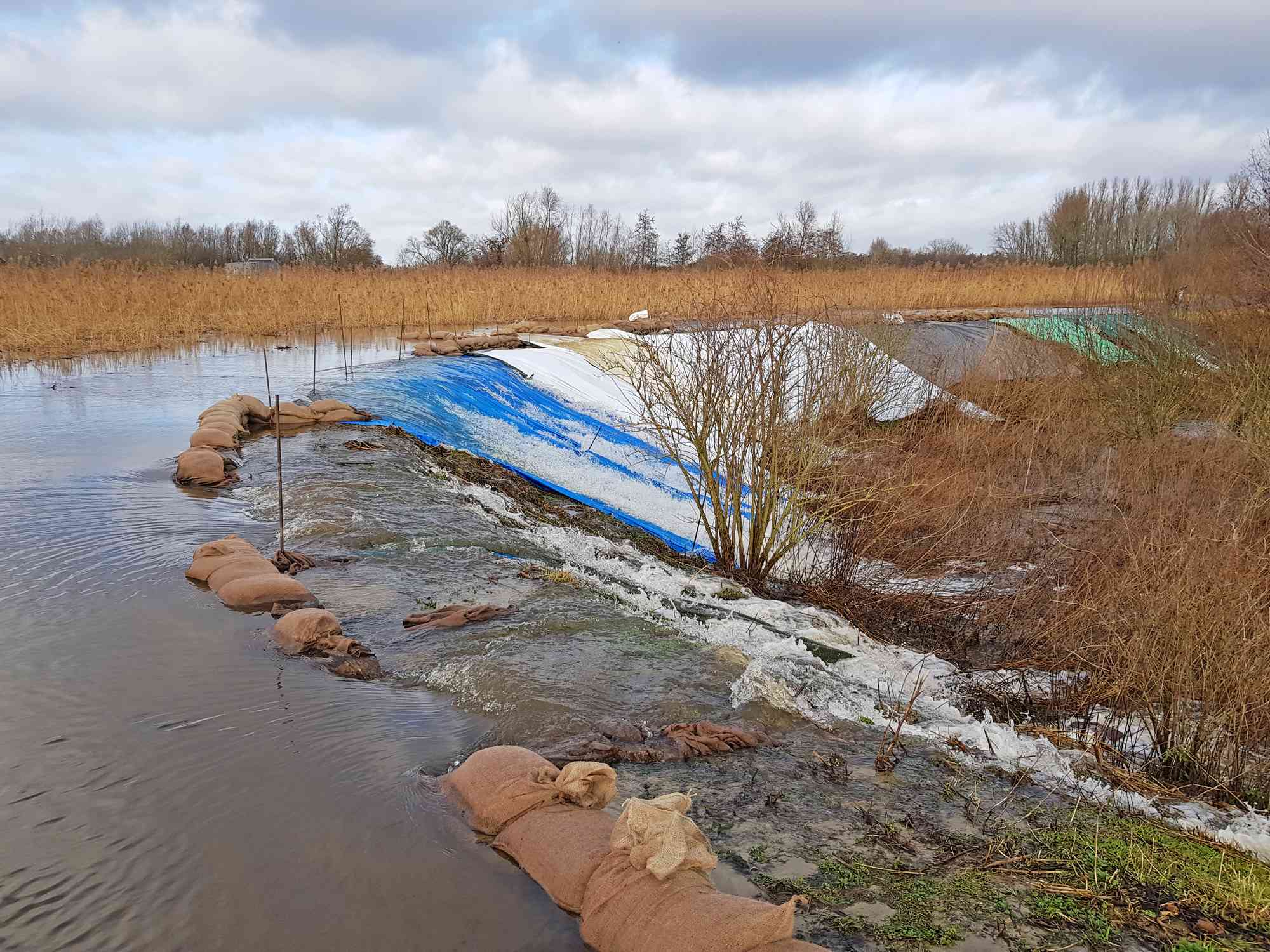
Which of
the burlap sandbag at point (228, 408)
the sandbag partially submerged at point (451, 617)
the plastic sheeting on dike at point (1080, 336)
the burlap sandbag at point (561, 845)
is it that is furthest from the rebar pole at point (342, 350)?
the plastic sheeting on dike at point (1080, 336)

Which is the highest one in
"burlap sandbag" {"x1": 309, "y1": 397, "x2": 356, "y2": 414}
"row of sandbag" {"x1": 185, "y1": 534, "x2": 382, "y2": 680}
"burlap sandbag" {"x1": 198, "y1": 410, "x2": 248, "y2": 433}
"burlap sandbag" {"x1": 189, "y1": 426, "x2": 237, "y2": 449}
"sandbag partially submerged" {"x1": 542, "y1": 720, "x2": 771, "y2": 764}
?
"burlap sandbag" {"x1": 309, "y1": 397, "x2": 356, "y2": 414}

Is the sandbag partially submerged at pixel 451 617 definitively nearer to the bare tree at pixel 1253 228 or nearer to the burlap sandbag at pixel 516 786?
the burlap sandbag at pixel 516 786

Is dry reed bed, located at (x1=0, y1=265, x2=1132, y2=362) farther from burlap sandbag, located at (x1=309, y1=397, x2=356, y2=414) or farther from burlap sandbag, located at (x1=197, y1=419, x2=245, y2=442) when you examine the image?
burlap sandbag, located at (x1=197, y1=419, x2=245, y2=442)

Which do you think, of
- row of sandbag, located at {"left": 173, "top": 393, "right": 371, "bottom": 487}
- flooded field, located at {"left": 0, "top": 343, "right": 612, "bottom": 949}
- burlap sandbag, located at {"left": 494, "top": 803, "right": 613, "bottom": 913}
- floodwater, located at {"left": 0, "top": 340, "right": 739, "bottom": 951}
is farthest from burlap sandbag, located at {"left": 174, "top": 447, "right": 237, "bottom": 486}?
burlap sandbag, located at {"left": 494, "top": 803, "right": 613, "bottom": 913}

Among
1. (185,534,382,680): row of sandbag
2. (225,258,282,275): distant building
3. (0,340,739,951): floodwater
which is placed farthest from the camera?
(225,258,282,275): distant building

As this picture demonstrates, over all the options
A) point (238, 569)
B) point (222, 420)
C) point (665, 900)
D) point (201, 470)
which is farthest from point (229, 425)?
point (665, 900)

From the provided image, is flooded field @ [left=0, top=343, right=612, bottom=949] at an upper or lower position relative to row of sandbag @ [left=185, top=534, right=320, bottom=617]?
lower

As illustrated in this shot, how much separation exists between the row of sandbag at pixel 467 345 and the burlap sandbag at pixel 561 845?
35.2 feet

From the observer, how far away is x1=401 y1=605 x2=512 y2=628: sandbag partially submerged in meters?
4.76

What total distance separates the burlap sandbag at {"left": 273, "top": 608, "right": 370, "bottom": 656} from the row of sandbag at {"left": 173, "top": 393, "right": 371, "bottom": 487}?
256 centimetres

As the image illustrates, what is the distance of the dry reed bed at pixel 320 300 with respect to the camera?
567 inches

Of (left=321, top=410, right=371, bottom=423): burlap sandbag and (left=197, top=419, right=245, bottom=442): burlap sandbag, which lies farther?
(left=321, top=410, right=371, bottom=423): burlap sandbag

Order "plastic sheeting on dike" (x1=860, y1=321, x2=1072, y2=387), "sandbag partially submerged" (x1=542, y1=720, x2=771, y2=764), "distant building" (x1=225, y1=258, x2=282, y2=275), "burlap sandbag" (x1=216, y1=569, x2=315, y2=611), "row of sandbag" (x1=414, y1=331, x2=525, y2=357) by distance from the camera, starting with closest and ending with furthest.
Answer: "sandbag partially submerged" (x1=542, y1=720, x2=771, y2=764) → "burlap sandbag" (x1=216, y1=569, x2=315, y2=611) → "plastic sheeting on dike" (x1=860, y1=321, x2=1072, y2=387) → "row of sandbag" (x1=414, y1=331, x2=525, y2=357) → "distant building" (x1=225, y1=258, x2=282, y2=275)

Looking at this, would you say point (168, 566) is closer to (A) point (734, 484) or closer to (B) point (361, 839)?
(B) point (361, 839)
